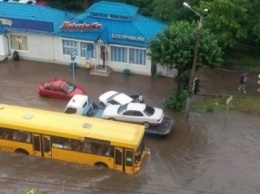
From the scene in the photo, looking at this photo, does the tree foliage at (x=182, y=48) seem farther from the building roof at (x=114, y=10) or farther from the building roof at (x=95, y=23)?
the building roof at (x=114, y=10)

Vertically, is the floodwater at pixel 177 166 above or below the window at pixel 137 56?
below

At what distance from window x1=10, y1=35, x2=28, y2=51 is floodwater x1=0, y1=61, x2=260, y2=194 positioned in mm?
7507

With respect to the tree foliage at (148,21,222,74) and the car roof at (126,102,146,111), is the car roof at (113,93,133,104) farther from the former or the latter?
the tree foliage at (148,21,222,74)

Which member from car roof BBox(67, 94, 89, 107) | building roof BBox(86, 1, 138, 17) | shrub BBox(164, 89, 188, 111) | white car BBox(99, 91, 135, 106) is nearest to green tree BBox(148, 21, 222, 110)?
shrub BBox(164, 89, 188, 111)

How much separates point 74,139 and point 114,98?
7251mm

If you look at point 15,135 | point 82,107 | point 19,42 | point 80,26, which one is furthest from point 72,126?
point 19,42

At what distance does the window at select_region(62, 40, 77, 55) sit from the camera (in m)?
39.8

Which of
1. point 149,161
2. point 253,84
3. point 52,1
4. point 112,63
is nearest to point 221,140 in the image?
point 149,161

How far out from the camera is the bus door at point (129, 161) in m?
25.6

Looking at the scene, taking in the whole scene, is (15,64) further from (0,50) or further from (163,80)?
(163,80)

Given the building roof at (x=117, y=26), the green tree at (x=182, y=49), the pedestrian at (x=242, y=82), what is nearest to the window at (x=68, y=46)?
the building roof at (x=117, y=26)

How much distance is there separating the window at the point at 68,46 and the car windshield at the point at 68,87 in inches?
229

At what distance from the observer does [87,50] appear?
39375mm

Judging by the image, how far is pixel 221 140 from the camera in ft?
98.3
